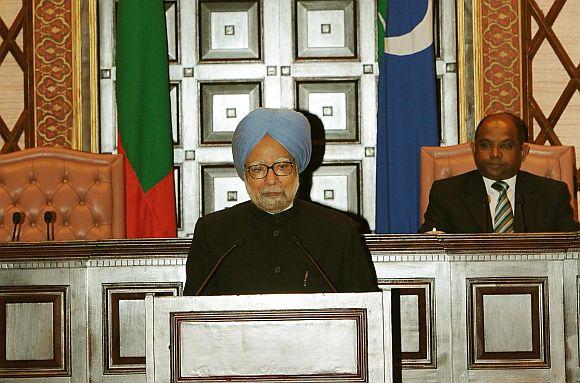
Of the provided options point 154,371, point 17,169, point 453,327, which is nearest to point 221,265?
point 154,371

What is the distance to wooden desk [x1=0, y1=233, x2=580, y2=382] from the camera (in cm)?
277

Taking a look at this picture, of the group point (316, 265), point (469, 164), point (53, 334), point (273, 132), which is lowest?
point (53, 334)

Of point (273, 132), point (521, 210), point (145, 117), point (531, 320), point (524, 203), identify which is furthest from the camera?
point (145, 117)

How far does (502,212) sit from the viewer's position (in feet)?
11.1

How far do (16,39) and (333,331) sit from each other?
3.82 metres

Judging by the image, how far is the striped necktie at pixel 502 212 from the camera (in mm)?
3289

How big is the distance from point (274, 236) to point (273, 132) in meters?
0.25

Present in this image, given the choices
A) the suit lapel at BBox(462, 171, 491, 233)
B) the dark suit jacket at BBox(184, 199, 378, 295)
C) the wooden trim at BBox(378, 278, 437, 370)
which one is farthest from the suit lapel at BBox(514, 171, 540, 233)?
the dark suit jacket at BBox(184, 199, 378, 295)

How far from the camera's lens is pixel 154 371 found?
1744 mm

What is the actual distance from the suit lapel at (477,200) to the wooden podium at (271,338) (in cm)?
154

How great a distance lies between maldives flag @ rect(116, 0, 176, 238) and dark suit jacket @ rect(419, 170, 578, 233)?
148 cm

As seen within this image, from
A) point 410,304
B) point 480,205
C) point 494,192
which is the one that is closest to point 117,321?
point 410,304

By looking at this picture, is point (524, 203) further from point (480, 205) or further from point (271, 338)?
point (271, 338)

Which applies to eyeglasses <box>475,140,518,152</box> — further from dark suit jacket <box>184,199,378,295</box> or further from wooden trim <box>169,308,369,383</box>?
wooden trim <box>169,308,369,383</box>
